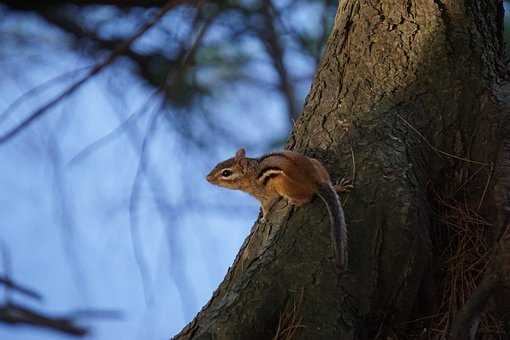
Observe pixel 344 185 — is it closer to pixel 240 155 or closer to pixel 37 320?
pixel 240 155

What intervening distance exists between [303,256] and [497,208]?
0.75 meters

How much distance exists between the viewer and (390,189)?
8.66 ft

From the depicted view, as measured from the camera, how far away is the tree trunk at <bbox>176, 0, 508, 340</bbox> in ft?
7.91

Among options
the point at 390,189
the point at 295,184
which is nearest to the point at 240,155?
the point at 295,184

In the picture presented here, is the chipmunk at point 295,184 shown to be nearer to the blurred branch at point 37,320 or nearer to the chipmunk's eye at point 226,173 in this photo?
the chipmunk's eye at point 226,173

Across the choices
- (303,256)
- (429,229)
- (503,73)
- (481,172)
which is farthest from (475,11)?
(303,256)

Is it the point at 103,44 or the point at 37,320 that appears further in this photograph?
the point at 103,44

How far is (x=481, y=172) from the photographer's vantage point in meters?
2.80

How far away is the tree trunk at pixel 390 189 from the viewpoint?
2412 mm

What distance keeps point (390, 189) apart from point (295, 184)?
1.09 feet

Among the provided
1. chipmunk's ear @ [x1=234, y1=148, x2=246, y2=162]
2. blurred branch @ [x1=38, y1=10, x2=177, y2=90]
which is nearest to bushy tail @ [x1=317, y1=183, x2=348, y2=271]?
chipmunk's ear @ [x1=234, y1=148, x2=246, y2=162]

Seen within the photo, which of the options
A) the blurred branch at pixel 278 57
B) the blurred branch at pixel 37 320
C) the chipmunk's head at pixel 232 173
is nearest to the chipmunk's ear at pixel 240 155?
the chipmunk's head at pixel 232 173

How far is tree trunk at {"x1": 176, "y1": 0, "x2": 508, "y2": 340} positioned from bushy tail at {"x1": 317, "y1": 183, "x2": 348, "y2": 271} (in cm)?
5

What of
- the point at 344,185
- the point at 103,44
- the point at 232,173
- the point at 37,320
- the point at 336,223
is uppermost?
the point at 103,44
